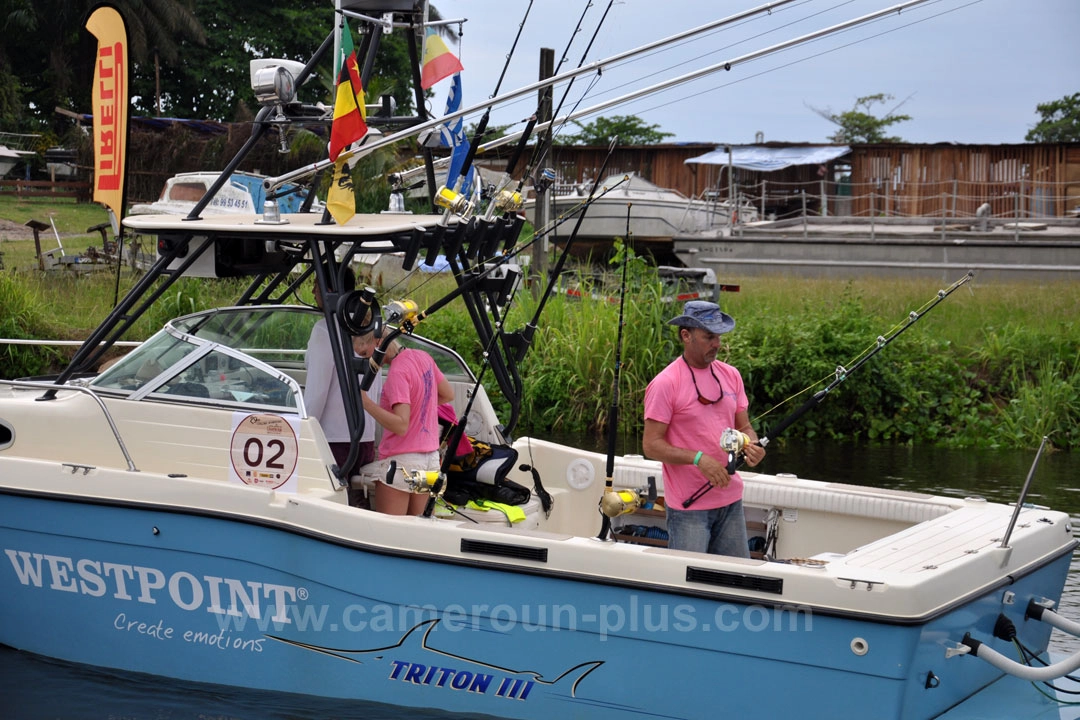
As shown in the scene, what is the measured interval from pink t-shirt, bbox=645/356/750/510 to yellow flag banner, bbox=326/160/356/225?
1611mm

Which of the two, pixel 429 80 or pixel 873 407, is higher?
pixel 429 80

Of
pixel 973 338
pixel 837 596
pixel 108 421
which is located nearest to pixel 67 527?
pixel 108 421

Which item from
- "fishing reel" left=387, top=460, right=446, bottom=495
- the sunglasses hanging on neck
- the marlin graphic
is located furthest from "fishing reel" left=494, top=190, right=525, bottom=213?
the marlin graphic

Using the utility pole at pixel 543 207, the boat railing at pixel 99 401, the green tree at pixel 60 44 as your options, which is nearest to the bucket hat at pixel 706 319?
the boat railing at pixel 99 401

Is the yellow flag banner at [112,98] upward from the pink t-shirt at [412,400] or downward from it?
upward

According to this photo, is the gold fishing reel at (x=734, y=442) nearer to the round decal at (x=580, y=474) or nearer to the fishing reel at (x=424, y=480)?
the fishing reel at (x=424, y=480)

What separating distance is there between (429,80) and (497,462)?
1978 mm

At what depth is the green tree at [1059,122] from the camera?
36.2m

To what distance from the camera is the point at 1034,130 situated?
37.5 metres

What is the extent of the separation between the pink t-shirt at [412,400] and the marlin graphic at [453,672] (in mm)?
880

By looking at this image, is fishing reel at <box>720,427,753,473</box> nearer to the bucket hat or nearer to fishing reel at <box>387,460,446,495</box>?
the bucket hat

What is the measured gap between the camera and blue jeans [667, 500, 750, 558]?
17.1ft

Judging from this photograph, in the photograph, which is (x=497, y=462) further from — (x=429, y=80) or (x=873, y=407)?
(x=873, y=407)

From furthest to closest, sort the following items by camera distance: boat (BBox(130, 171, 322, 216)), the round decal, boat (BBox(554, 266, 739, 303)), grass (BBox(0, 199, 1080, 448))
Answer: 1. boat (BBox(130, 171, 322, 216))
2. boat (BBox(554, 266, 739, 303))
3. grass (BBox(0, 199, 1080, 448))
4. the round decal
